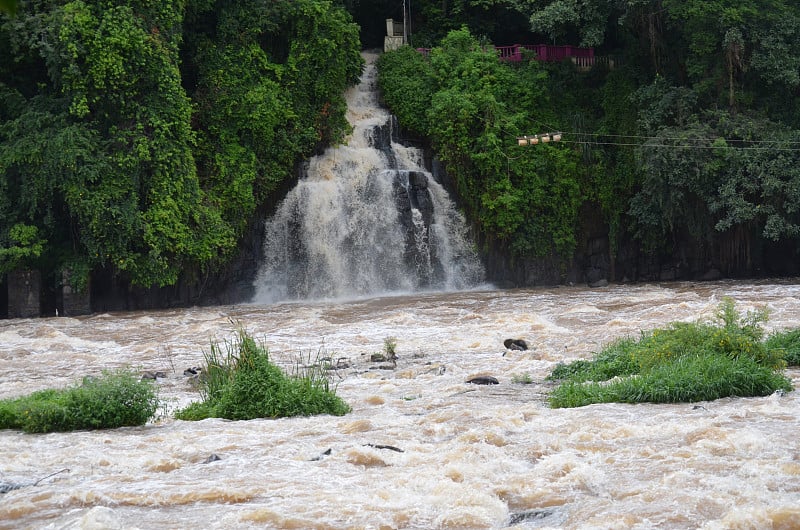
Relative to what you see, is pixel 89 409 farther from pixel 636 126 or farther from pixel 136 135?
pixel 636 126

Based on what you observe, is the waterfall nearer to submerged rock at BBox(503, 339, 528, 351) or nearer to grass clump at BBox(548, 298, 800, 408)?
submerged rock at BBox(503, 339, 528, 351)

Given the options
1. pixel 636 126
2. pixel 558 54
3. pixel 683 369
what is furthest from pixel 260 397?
pixel 558 54

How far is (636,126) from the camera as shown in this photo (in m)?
29.3

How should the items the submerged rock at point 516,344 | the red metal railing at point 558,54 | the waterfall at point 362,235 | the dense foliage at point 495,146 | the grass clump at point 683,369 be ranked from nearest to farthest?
the grass clump at point 683,369 < the submerged rock at point 516,344 < the waterfall at point 362,235 < the dense foliage at point 495,146 < the red metal railing at point 558,54

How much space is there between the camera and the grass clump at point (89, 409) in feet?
34.4

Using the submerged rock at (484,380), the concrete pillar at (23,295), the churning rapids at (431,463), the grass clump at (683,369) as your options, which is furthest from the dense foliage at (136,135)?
the grass clump at (683,369)

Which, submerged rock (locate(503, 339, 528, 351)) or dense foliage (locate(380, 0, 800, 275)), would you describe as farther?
dense foliage (locate(380, 0, 800, 275))

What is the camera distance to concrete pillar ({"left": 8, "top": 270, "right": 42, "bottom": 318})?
2494 centimetres

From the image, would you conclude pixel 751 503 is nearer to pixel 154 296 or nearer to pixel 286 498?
pixel 286 498

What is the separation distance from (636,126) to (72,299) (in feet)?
53.6

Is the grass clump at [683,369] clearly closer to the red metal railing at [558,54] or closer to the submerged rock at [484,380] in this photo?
the submerged rock at [484,380]

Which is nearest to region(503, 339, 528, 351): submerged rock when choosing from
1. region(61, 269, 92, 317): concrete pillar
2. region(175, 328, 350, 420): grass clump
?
region(175, 328, 350, 420): grass clump

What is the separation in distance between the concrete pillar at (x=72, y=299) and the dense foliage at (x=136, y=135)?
1.16ft

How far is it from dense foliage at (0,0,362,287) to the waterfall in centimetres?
99
